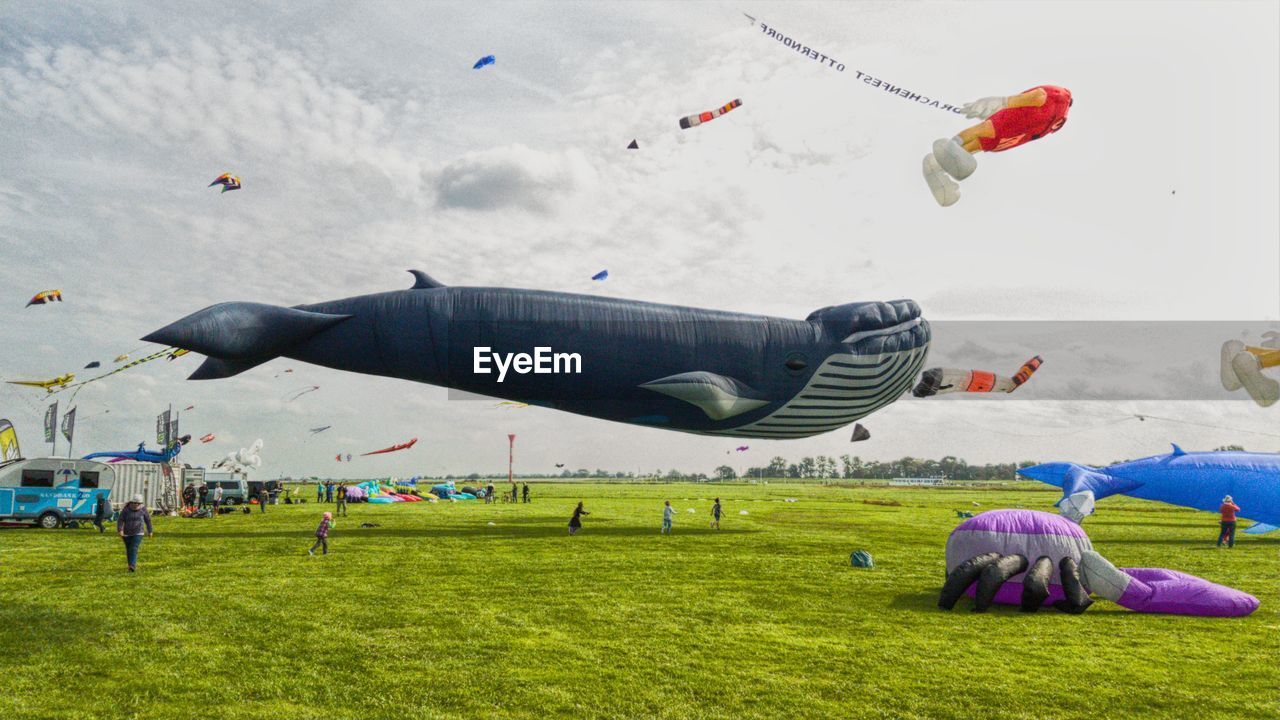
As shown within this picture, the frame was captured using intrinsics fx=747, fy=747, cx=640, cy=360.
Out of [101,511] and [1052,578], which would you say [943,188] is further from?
[101,511]

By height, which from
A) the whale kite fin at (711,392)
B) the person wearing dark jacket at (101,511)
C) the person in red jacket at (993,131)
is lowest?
the person wearing dark jacket at (101,511)

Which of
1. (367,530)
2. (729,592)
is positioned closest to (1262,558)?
(729,592)

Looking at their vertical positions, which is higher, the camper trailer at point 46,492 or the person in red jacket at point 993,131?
the person in red jacket at point 993,131

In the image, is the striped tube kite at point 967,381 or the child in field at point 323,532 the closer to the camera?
the striped tube kite at point 967,381

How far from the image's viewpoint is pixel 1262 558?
72.0 ft

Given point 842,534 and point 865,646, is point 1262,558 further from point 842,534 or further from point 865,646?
point 865,646

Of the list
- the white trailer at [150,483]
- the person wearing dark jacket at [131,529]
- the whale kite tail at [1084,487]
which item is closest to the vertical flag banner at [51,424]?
the white trailer at [150,483]

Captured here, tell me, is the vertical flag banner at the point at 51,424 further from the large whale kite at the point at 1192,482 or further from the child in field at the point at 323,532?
the large whale kite at the point at 1192,482

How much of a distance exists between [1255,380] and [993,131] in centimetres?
643

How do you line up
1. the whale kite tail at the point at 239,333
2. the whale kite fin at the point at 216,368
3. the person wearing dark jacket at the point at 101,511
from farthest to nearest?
the person wearing dark jacket at the point at 101,511, the whale kite fin at the point at 216,368, the whale kite tail at the point at 239,333

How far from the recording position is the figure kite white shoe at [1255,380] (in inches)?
492

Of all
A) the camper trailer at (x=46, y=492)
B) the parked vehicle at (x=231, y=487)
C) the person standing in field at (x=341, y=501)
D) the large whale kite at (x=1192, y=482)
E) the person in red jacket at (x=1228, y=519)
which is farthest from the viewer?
the parked vehicle at (x=231, y=487)
